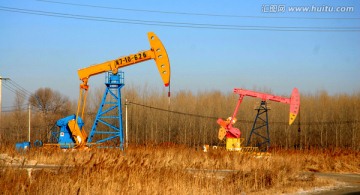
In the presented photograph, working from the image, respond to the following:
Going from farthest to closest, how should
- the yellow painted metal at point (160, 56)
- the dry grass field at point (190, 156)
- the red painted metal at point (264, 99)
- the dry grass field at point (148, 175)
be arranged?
the red painted metal at point (264, 99) → the yellow painted metal at point (160, 56) → the dry grass field at point (190, 156) → the dry grass field at point (148, 175)

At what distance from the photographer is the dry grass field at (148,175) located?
9586 mm

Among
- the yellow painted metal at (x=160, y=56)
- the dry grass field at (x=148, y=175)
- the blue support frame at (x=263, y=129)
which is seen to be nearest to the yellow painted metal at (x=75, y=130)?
the yellow painted metal at (x=160, y=56)

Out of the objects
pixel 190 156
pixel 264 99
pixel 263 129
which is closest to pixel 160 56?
pixel 190 156

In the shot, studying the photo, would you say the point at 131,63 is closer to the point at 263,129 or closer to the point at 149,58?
the point at 149,58

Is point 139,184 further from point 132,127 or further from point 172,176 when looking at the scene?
point 132,127

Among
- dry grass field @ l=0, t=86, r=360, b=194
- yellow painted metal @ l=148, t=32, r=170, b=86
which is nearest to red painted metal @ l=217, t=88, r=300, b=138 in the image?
dry grass field @ l=0, t=86, r=360, b=194

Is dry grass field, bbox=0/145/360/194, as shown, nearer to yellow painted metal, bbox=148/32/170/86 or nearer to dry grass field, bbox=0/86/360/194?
dry grass field, bbox=0/86/360/194

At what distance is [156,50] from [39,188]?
51.0 ft

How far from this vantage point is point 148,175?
11.5m

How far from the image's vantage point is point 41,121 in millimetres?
54125

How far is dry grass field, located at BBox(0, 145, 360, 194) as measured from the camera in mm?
9586

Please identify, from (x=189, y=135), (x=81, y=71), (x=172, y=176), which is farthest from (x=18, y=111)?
(x=172, y=176)

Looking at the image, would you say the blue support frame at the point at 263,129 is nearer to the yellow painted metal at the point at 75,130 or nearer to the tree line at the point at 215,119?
the tree line at the point at 215,119

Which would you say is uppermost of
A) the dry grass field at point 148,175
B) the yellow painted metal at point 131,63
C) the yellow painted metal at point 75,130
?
the yellow painted metal at point 131,63
